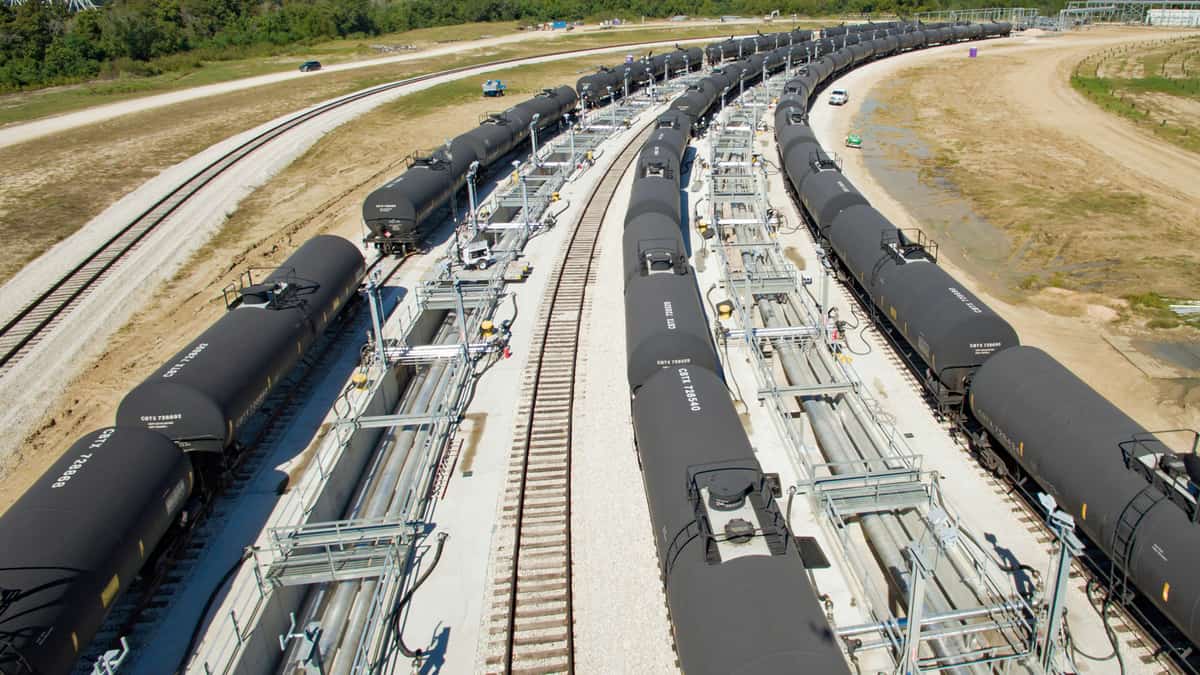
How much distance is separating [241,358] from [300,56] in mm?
100774

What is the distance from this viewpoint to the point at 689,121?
5128cm

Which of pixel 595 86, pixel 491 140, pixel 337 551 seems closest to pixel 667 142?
pixel 491 140

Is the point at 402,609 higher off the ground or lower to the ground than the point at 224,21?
lower

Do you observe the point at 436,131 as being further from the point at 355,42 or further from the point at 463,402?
the point at 355,42

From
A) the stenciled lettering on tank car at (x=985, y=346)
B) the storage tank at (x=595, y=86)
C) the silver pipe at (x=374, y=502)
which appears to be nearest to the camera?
the silver pipe at (x=374, y=502)

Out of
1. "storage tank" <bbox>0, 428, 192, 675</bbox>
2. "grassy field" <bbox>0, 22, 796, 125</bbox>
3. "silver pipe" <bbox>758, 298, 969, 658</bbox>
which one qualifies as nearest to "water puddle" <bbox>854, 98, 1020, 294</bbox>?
"silver pipe" <bbox>758, 298, 969, 658</bbox>

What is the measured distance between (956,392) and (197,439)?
Result: 1951 cm

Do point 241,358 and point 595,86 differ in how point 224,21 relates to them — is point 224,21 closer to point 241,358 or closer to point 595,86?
point 595,86

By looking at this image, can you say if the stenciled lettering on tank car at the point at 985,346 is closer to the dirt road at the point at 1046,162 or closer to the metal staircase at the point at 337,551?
the dirt road at the point at 1046,162

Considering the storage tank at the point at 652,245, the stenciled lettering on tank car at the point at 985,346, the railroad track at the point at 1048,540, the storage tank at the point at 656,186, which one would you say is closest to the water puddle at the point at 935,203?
the railroad track at the point at 1048,540

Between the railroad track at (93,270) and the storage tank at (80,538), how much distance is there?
16214 mm

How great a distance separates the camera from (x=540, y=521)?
19297mm

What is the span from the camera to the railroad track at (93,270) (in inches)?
1179

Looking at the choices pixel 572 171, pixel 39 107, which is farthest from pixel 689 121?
pixel 39 107
